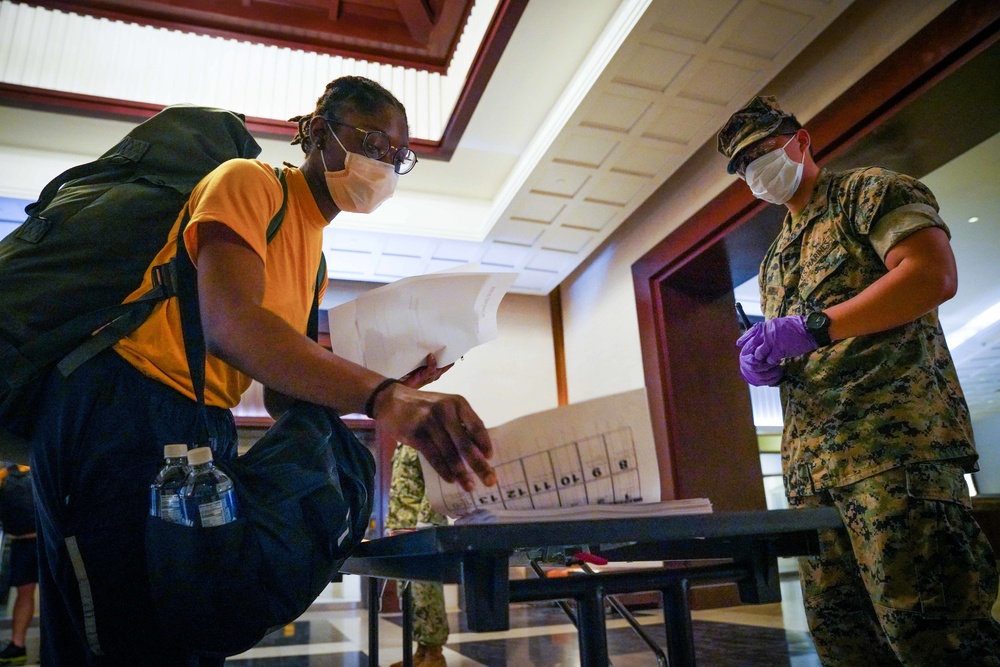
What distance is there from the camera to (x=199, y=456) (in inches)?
28.9

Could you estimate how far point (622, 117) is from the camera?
3.84 metres

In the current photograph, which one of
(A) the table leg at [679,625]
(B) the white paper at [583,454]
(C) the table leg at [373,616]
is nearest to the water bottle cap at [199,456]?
(B) the white paper at [583,454]

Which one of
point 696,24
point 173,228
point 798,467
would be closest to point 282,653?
point 798,467

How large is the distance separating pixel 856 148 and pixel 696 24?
3.04 feet

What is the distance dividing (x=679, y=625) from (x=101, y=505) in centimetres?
69

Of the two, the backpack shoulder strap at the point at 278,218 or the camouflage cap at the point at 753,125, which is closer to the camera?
the backpack shoulder strap at the point at 278,218

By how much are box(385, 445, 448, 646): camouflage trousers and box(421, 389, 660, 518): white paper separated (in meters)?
2.39

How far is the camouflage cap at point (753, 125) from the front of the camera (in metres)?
2.04

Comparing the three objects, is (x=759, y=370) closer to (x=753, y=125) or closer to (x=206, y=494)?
(x=753, y=125)

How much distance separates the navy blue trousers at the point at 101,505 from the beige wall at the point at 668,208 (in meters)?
3.18

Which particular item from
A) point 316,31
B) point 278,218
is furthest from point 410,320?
point 316,31

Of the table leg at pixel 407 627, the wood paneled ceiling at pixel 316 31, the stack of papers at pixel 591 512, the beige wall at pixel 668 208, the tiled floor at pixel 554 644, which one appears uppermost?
the wood paneled ceiling at pixel 316 31

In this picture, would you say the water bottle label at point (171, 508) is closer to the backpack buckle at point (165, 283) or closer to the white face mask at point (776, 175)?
the backpack buckle at point (165, 283)

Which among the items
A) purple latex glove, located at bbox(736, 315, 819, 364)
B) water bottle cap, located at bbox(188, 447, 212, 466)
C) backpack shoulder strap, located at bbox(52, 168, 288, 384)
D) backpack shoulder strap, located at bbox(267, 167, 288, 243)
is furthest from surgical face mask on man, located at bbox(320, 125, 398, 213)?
purple latex glove, located at bbox(736, 315, 819, 364)
